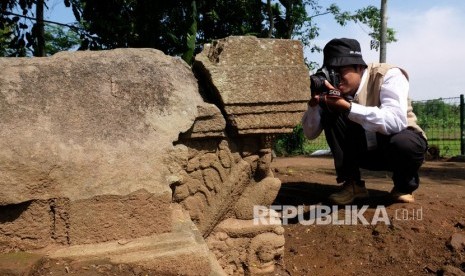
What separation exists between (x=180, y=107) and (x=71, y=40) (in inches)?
654

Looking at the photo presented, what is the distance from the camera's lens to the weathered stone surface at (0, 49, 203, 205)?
1855mm

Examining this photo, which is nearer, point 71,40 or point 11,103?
point 11,103

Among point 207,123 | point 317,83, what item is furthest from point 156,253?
point 317,83

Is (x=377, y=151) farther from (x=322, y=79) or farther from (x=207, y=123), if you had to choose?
(x=207, y=123)

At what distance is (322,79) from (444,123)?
25.5 ft

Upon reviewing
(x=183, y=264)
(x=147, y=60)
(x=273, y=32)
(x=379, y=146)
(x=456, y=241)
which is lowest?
(x=456, y=241)

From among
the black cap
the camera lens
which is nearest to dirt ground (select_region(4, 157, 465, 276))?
the camera lens

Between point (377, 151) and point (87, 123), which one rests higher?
point (87, 123)

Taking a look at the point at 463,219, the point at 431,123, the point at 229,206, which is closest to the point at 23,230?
the point at 229,206

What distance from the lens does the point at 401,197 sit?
3309mm

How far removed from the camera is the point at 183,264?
1.79 metres

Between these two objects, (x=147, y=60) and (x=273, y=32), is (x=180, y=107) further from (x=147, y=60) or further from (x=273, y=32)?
(x=273, y=32)

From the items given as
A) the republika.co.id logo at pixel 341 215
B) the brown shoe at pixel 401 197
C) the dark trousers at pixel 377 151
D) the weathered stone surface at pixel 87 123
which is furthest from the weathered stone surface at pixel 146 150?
the brown shoe at pixel 401 197

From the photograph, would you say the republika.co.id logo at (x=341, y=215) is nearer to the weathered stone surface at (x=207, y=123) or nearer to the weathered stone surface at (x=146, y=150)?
the weathered stone surface at (x=146, y=150)
